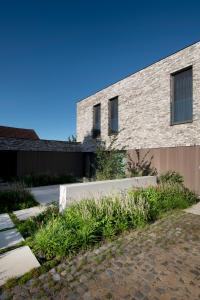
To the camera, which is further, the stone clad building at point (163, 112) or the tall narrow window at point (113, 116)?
the tall narrow window at point (113, 116)

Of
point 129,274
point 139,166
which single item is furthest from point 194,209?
point 139,166

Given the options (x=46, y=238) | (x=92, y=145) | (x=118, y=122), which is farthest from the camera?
(x=92, y=145)

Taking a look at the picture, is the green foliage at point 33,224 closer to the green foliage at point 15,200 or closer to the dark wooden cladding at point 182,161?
the green foliage at point 15,200

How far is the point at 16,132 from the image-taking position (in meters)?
25.1

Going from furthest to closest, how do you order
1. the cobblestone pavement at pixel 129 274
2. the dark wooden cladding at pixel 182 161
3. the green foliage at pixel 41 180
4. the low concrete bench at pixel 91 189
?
the green foliage at pixel 41 180, the dark wooden cladding at pixel 182 161, the low concrete bench at pixel 91 189, the cobblestone pavement at pixel 129 274

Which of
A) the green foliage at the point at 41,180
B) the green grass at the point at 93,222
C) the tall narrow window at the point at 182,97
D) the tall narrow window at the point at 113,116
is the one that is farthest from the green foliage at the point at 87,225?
the tall narrow window at the point at 113,116

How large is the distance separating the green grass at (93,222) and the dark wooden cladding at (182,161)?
2443mm

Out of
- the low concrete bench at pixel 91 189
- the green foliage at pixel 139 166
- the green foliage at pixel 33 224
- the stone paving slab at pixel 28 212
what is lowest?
the stone paving slab at pixel 28 212

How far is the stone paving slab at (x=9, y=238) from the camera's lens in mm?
4709

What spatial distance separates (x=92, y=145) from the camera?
641 inches

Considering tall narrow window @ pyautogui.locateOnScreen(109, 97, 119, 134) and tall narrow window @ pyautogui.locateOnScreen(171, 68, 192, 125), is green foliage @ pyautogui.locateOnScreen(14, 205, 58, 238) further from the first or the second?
tall narrow window @ pyautogui.locateOnScreen(109, 97, 119, 134)

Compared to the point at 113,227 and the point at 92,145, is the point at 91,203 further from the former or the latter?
the point at 92,145

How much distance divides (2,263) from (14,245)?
73cm

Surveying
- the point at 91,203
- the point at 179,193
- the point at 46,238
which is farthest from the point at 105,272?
the point at 179,193
